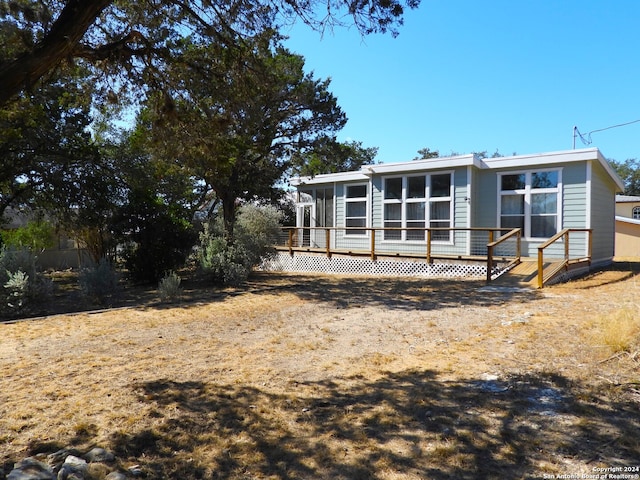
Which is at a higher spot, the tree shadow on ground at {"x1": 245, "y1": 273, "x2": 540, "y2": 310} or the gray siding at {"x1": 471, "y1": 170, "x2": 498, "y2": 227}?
the gray siding at {"x1": 471, "y1": 170, "x2": 498, "y2": 227}

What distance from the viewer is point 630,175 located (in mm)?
42469

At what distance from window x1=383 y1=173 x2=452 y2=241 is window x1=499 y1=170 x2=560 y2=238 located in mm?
1640

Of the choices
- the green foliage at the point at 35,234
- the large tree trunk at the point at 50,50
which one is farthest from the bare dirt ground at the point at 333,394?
the green foliage at the point at 35,234

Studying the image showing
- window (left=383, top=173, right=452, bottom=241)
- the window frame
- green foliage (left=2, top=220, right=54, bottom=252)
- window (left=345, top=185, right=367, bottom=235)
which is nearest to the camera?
window (left=383, top=173, right=452, bottom=241)

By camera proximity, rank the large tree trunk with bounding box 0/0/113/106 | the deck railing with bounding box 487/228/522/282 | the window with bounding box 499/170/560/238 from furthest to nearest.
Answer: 1. the window with bounding box 499/170/560/238
2. the deck railing with bounding box 487/228/522/282
3. the large tree trunk with bounding box 0/0/113/106

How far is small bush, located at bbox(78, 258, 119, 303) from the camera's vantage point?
8656mm

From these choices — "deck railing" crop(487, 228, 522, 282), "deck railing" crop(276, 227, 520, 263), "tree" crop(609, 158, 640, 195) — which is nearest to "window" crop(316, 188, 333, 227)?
"deck railing" crop(276, 227, 520, 263)

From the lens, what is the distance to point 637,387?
3547 millimetres

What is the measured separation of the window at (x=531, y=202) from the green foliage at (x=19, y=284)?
11924mm

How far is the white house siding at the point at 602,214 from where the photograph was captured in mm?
12086

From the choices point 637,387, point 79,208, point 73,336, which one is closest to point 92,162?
point 79,208

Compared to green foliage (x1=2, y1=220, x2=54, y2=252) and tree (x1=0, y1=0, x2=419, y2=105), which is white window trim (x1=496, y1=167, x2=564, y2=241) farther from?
green foliage (x1=2, y1=220, x2=54, y2=252)

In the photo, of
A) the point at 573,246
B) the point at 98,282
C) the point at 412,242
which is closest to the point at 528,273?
the point at 573,246

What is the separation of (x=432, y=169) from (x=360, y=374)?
34.1 feet
